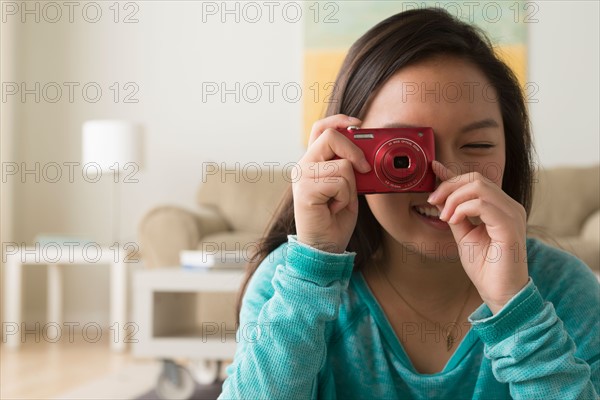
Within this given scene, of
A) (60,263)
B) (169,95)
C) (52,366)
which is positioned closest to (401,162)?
(52,366)

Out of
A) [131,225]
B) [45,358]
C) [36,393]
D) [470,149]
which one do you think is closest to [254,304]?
[470,149]

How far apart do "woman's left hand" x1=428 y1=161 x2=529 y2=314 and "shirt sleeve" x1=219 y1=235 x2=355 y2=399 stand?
13cm

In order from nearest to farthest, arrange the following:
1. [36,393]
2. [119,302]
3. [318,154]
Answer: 1. [318,154]
2. [36,393]
3. [119,302]

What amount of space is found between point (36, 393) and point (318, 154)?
2042 mm

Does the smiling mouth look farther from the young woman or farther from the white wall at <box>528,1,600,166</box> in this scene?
the white wall at <box>528,1,600,166</box>

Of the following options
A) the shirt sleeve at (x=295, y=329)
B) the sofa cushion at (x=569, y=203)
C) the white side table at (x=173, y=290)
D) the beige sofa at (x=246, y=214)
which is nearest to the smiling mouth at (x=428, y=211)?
the shirt sleeve at (x=295, y=329)

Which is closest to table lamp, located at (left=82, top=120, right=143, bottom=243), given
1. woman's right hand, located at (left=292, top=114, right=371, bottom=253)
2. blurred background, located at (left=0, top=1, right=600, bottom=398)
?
blurred background, located at (left=0, top=1, right=600, bottom=398)

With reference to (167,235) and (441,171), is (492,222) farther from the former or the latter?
(167,235)

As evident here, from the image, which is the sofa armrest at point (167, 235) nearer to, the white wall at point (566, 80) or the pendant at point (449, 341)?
the white wall at point (566, 80)

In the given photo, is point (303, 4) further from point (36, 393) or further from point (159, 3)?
point (36, 393)

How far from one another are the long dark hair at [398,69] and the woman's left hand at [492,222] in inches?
6.3

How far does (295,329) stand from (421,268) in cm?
23

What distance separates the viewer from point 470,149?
Result: 939mm

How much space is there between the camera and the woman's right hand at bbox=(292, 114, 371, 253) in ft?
3.02
